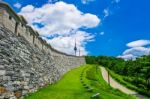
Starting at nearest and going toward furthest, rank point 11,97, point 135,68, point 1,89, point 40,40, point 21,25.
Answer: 1. point 1,89
2. point 11,97
3. point 21,25
4. point 40,40
5. point 135,68

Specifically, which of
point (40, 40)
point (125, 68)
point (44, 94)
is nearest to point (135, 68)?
point (125, 68)

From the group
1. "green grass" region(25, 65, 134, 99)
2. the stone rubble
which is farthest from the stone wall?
"green grass" region(25, 65, 134, 99)

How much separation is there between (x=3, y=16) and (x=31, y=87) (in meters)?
5.33

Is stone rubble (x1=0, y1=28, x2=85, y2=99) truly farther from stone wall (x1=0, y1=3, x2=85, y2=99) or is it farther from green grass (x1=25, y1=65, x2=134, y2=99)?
green grass (x1=25, y1=65, x2=134, y2=99)

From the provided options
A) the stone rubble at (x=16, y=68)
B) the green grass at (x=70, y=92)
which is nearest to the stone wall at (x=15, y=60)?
the stone rubble at (x=16, y=68)

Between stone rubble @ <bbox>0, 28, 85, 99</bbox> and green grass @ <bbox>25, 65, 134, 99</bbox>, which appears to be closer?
stone rubble @ <bbox>0, 28, 85, 99</bbox>

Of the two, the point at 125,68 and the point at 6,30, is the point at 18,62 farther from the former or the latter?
the point at 125,68

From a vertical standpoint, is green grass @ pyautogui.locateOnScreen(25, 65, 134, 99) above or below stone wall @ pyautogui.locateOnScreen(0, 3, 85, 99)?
below

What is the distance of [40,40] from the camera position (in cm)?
2623

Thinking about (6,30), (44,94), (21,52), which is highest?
(6,30)

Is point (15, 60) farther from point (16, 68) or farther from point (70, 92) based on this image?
point (70, 92)

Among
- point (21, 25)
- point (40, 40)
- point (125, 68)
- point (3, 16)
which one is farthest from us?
point (125, 68)

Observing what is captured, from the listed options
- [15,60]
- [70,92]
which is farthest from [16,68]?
[70,92]

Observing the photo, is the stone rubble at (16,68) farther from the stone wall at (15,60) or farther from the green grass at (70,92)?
the green grass at (70,92)
